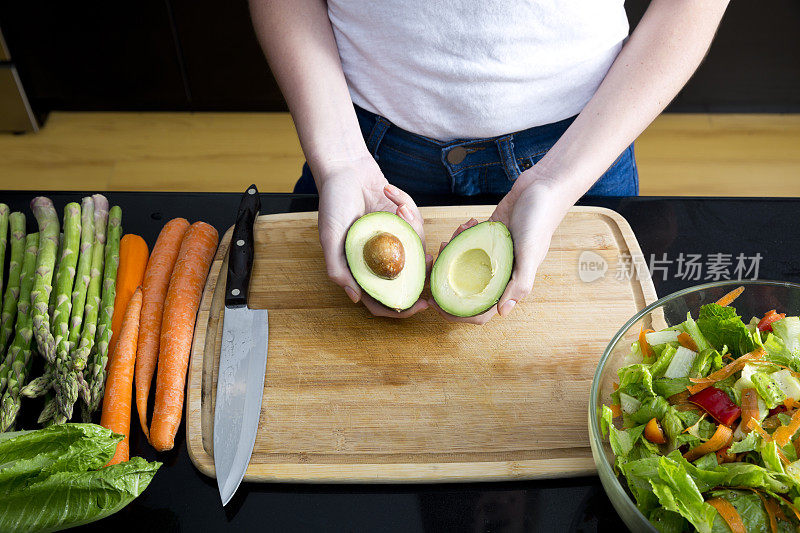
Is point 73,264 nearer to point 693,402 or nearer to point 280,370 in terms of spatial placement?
point 280,370

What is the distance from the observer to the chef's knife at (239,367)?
108 cm

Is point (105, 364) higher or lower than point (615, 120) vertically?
lower

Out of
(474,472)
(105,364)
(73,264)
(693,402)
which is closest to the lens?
(693,402)

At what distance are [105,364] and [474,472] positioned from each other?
649 millimetres

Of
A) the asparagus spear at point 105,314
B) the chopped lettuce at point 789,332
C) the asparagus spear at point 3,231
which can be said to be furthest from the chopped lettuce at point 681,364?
the asparagus spear at point 3,231

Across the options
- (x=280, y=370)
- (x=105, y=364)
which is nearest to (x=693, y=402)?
(x=280, y=370)

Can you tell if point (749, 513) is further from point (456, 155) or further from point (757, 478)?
point (456, 155)

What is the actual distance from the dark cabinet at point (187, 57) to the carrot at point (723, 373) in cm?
213

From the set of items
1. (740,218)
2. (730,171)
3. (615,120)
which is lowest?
(730,171)

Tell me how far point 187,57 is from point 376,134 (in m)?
1.88

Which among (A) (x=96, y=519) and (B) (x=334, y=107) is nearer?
(A) (x=96, y=519)

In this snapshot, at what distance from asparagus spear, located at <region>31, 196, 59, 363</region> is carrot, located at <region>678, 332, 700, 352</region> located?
1003 millimetres

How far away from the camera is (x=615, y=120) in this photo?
4.20 ft

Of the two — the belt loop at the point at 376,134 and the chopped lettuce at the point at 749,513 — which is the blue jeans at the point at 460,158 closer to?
the belt loop at the point at 376,134
